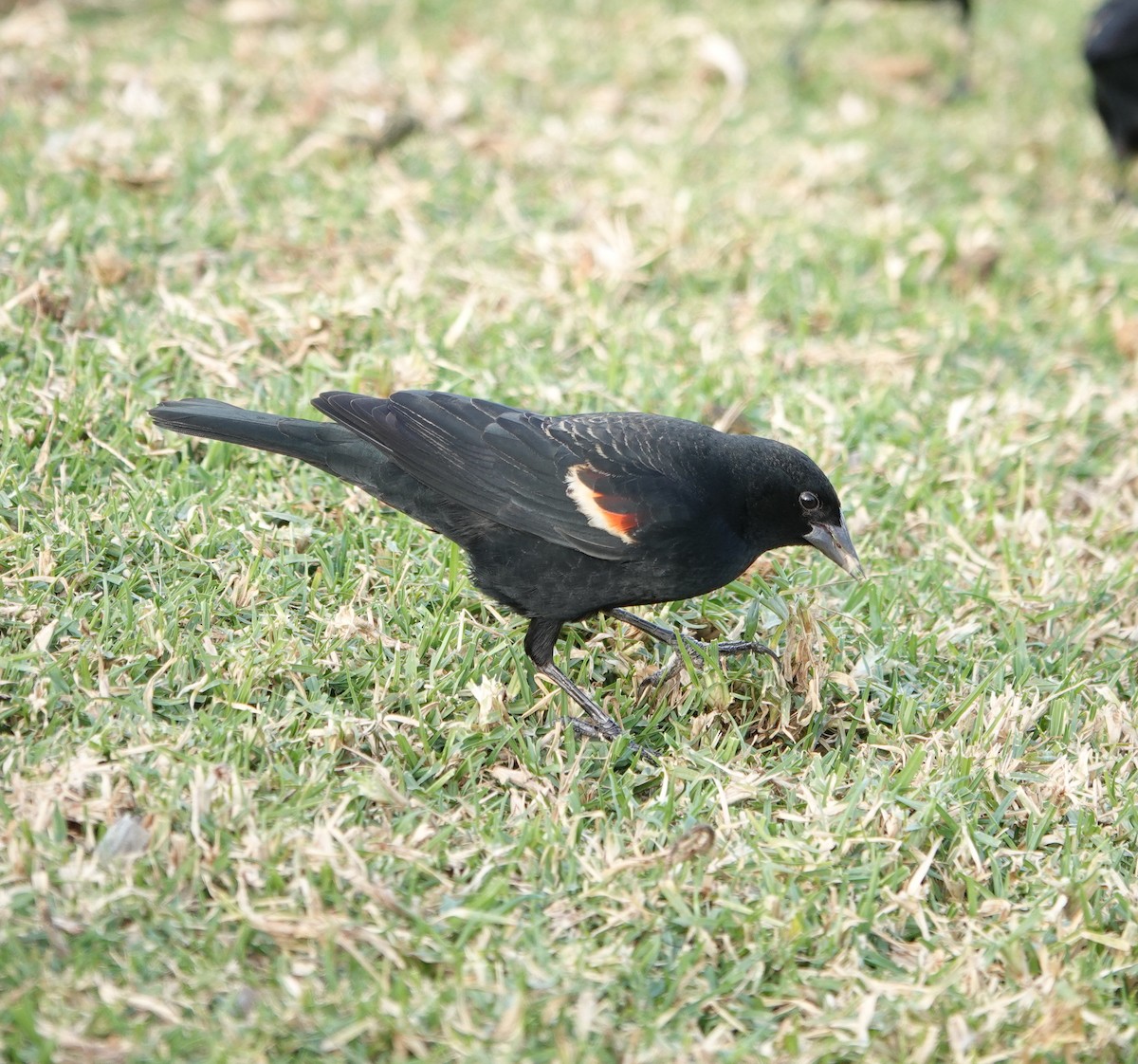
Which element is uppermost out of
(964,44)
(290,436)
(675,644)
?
(964,44)

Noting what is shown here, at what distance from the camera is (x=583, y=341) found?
5.14 meters

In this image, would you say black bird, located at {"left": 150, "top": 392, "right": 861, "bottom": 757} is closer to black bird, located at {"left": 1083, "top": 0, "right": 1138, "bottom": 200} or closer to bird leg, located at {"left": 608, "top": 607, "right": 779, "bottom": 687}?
bird leg, located at {"left": 608, "top": 607, "right": 779, "bottom": 687}

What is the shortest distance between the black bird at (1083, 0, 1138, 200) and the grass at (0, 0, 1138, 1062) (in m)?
0.36

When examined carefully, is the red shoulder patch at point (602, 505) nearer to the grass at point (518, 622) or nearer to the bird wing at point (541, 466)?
the bird wing at point (541, 466)

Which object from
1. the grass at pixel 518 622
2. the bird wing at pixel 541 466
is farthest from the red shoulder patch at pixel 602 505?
the grass at pixel 518 622

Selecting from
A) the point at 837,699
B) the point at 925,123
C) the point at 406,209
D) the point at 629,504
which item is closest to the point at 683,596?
the point at 629,504

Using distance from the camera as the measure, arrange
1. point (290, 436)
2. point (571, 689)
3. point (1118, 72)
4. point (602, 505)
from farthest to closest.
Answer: point (1118, 72) → point (290, 436) → point (571, 689) → point (602, 505)

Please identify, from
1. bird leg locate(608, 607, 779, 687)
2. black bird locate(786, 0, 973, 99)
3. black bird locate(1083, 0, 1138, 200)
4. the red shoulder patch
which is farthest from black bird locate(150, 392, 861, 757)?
black bird locate(786, 0, 973, 99)

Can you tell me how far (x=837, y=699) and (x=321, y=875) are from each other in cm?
155

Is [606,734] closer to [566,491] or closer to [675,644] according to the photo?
[675,644]

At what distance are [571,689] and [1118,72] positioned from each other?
5560 mm

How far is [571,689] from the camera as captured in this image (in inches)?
138

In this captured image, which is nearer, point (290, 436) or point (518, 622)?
point (290, 436)

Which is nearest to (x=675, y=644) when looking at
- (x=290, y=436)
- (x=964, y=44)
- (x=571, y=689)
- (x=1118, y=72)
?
(x=571, y=689)
